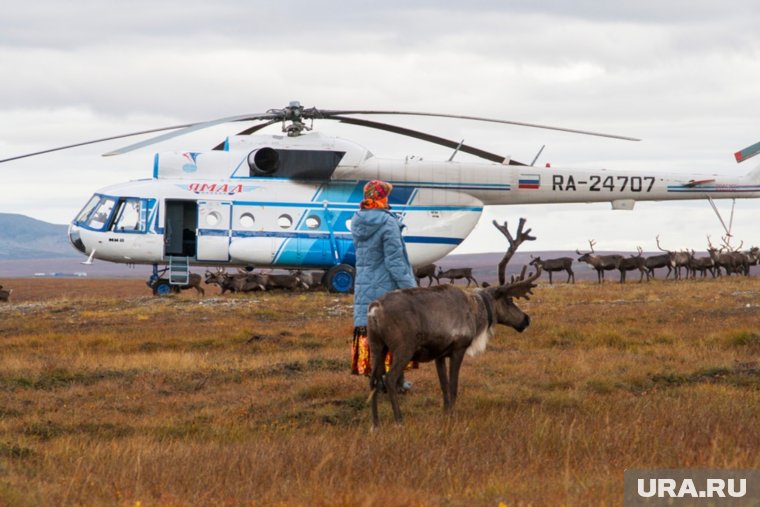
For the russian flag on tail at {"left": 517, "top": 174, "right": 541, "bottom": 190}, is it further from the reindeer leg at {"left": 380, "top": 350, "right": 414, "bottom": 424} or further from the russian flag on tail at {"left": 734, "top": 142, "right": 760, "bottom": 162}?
the reindeer leg at {"left": 380, "top": 350, "right": 414, "bottom": 424}

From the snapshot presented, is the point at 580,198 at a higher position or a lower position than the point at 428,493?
higher

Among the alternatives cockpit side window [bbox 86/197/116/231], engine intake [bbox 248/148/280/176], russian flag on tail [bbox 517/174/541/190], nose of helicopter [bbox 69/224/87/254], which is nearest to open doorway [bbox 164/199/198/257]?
cockpit side window [bbox 86/197/116/231]

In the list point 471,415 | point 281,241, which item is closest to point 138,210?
point 281,241

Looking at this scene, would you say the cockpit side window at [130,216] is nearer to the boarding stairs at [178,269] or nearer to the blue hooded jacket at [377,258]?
the boarding stairs at [178,269]

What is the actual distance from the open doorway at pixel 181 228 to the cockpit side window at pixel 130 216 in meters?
0.58

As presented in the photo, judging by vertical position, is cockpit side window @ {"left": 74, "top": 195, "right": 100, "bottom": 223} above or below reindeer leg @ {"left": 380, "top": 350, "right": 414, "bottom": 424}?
above

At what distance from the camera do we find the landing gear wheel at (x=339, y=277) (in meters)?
27.8

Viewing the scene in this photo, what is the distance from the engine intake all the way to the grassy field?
22.1 feet

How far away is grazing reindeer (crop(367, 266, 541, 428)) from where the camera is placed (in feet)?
33.3

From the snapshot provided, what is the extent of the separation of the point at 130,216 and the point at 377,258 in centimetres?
1674

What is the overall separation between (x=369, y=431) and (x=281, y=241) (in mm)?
17792

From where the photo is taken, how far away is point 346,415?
36.0ft

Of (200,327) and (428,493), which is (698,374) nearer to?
(428,493)

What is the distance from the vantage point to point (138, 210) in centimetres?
2688
